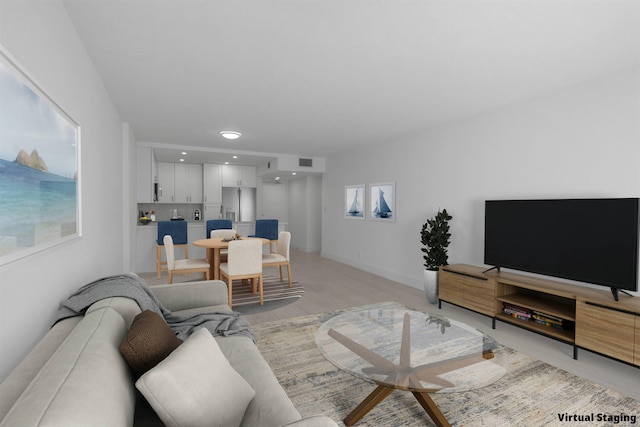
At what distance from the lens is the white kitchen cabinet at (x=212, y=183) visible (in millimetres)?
8219

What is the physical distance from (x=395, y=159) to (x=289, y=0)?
13.2 ft

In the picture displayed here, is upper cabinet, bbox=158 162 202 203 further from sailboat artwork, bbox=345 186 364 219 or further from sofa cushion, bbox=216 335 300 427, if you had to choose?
sofa cushion, bbox=216 335 300 427

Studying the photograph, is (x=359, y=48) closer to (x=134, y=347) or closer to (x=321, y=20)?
(x=321, y=20)

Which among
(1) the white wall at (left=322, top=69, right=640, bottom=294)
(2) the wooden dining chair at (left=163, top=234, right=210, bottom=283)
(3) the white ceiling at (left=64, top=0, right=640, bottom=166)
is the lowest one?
(2) the wooden dining chair at (left=163, top=234, right=210, bottom=283)

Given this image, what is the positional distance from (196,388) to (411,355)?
1391 millimetres

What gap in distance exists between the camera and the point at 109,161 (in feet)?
11.2

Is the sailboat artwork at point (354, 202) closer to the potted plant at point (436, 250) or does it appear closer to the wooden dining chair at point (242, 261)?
the potted plant at point (436, 250)

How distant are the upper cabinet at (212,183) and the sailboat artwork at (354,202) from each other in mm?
3589

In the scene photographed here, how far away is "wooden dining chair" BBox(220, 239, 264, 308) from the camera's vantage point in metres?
3.99

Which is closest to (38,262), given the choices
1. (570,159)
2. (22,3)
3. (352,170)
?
(22,3)

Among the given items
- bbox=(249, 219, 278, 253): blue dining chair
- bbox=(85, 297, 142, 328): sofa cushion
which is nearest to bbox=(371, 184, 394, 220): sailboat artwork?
bbox=(249, 219, 278, 253): blue dining chair

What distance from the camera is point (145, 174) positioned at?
620cm

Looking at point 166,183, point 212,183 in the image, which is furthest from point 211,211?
point 166,183

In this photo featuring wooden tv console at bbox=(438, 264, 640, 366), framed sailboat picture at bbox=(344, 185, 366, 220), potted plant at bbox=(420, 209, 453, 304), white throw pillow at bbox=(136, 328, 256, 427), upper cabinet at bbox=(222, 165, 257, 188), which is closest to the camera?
white throw pillow at bbox=(136, 328, 256, 427)
